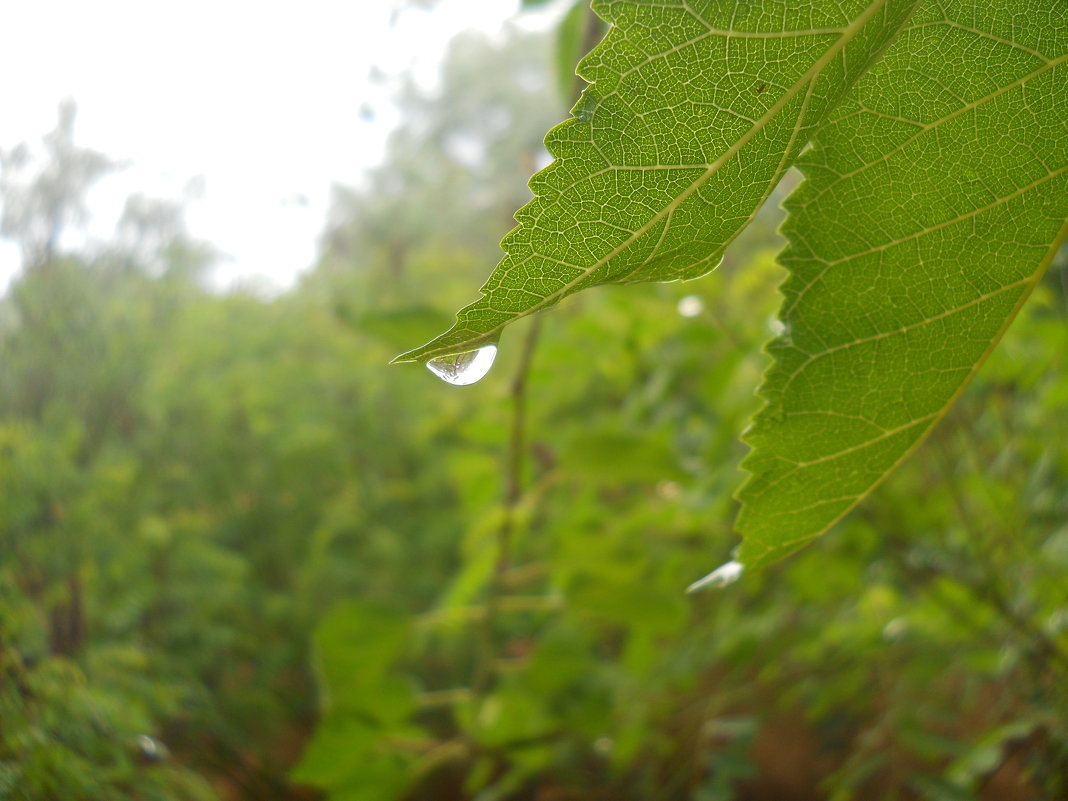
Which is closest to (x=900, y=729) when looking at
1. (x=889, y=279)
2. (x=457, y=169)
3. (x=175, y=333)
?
(x=889, y=279)

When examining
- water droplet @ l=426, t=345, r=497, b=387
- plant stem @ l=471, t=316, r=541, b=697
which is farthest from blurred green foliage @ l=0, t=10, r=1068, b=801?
water droplet @ l=426, t=345, r=497, b=387

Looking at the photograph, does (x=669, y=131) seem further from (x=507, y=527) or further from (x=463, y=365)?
(x=507, y=527)

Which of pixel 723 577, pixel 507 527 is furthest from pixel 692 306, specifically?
pixel 723 577

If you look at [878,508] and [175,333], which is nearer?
[878,508]

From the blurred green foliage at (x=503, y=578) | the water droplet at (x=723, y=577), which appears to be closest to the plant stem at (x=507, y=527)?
the blurred green foliage at (x=503, y=578)

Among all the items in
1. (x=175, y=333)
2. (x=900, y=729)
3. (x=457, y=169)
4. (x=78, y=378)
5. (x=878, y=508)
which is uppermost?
(x=457, y=169)

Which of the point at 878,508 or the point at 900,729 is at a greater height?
the point at 878,508

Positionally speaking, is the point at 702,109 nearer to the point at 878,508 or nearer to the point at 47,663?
the point at 47,663
